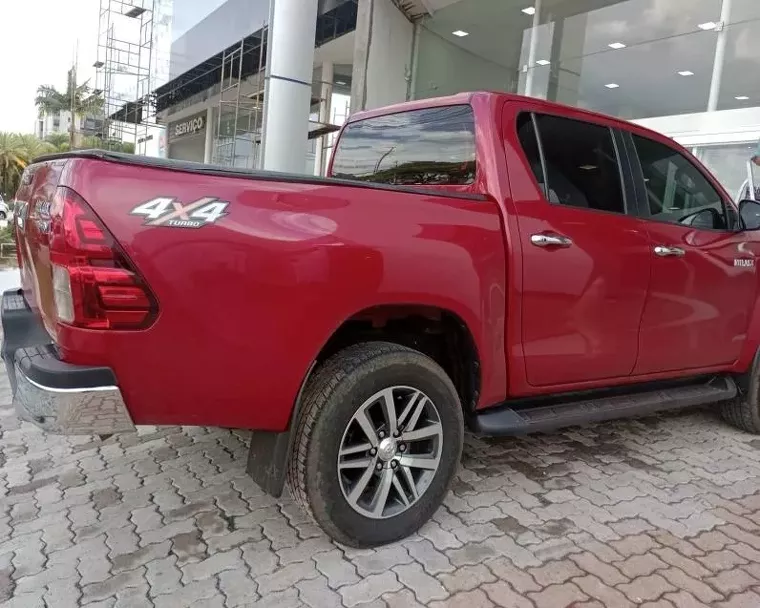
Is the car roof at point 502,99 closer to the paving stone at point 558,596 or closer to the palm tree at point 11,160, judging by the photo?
the paving stone at point 558,596

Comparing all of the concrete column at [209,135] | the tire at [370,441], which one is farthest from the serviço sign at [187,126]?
the tire at [370,441]

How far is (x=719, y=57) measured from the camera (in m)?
8.17

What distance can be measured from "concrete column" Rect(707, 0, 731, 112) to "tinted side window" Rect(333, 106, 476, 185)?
644 centimetres

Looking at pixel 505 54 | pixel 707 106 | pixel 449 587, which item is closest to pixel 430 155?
pixel 449 587

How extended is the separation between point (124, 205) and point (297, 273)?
23.4 inches

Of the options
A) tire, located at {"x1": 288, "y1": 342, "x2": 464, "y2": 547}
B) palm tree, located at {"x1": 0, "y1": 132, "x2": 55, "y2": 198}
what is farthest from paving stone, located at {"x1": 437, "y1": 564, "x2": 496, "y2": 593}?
palm tree, located at {"x1": 0, "y1": 132, "x2": 55, "y2": 198}

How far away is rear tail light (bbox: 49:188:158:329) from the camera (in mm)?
1923

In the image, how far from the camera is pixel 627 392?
3.52 meters

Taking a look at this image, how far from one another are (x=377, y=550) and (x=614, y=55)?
9008 millimetres

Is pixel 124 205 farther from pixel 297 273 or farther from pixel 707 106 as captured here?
pixel 707 106

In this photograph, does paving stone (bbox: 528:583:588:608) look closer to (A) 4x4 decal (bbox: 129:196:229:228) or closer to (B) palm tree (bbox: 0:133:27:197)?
(A) 4x4 decal (bbox: 129:196:229:228)

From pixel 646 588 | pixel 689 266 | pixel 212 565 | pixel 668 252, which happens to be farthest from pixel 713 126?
pixel 212 565

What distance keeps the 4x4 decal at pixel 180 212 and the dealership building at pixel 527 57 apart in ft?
19.7

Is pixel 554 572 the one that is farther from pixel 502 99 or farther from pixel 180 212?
pixel 502 99
